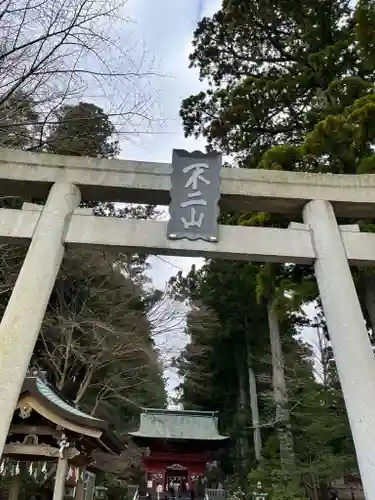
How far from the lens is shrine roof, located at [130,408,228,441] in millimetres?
18734

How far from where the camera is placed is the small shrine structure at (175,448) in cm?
1897

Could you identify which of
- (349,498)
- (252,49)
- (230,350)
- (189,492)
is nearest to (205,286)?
(230,350)

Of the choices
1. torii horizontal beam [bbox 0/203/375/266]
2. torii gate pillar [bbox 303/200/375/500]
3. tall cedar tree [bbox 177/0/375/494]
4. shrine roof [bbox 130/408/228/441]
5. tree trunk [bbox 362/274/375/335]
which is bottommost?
torii gate pillar [bbox 303/200/375/500]

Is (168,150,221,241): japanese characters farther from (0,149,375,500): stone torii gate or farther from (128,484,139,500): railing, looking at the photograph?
(128,484,139,500): railing

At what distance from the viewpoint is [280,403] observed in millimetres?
12695

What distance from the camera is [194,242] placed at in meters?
3.87

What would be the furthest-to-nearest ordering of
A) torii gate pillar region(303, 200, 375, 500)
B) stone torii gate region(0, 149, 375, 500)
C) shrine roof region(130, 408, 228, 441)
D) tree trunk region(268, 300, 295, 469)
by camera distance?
shrine roof region(130, 408, 228, 441) < tree trunk region(268, 300, 295, 469) < stone torii gate region(0, 149, 375, 500) < torii gate pillar region(303, 200, 375, 500)

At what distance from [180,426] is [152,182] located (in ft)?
59.3

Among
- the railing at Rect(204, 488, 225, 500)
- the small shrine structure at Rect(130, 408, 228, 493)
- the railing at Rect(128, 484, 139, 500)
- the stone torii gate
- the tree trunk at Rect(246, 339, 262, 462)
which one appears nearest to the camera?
the stone torii gate

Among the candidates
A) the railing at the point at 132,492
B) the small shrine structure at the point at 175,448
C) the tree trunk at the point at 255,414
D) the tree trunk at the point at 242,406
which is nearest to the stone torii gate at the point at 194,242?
the railing at the point at 132,492

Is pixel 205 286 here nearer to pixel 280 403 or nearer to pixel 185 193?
pixel 280 403

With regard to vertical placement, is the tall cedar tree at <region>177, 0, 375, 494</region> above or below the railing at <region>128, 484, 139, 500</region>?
above

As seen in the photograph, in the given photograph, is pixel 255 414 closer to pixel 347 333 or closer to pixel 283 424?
pixel 283 424

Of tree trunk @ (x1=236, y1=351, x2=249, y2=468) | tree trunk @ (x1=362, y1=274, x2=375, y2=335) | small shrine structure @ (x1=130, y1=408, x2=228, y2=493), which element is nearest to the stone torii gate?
tree trunk @ (x1=362, y1=274, x2=375, y2=335)
